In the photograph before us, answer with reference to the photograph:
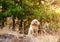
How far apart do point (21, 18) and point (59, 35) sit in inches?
46.6

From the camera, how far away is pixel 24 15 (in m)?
5.36

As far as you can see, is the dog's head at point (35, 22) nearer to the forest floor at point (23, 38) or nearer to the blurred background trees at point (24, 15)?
the blurred background trees at point (24, 15)

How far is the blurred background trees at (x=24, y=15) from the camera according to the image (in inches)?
199

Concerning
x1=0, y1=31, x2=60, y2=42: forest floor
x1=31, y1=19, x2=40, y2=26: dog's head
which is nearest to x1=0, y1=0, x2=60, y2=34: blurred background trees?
x1=31, y1=19, x2=40, y2=26: dog's head

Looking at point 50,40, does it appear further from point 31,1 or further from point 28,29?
point 31,1

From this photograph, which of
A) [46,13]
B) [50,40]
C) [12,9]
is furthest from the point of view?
[46,13]

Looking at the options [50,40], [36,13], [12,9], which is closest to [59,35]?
[50,40]

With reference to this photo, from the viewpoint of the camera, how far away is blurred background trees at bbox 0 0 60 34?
5066 millimetres

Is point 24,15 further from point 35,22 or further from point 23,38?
point 23,38

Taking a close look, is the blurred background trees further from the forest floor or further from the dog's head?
Result: the forest floor

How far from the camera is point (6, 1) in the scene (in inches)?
204

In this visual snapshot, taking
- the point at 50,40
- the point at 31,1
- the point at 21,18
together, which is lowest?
the point at 50,40

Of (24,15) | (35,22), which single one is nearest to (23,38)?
(35,22)

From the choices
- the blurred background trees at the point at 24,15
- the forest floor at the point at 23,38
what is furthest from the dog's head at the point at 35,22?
the forest floor at the point at 23,38
